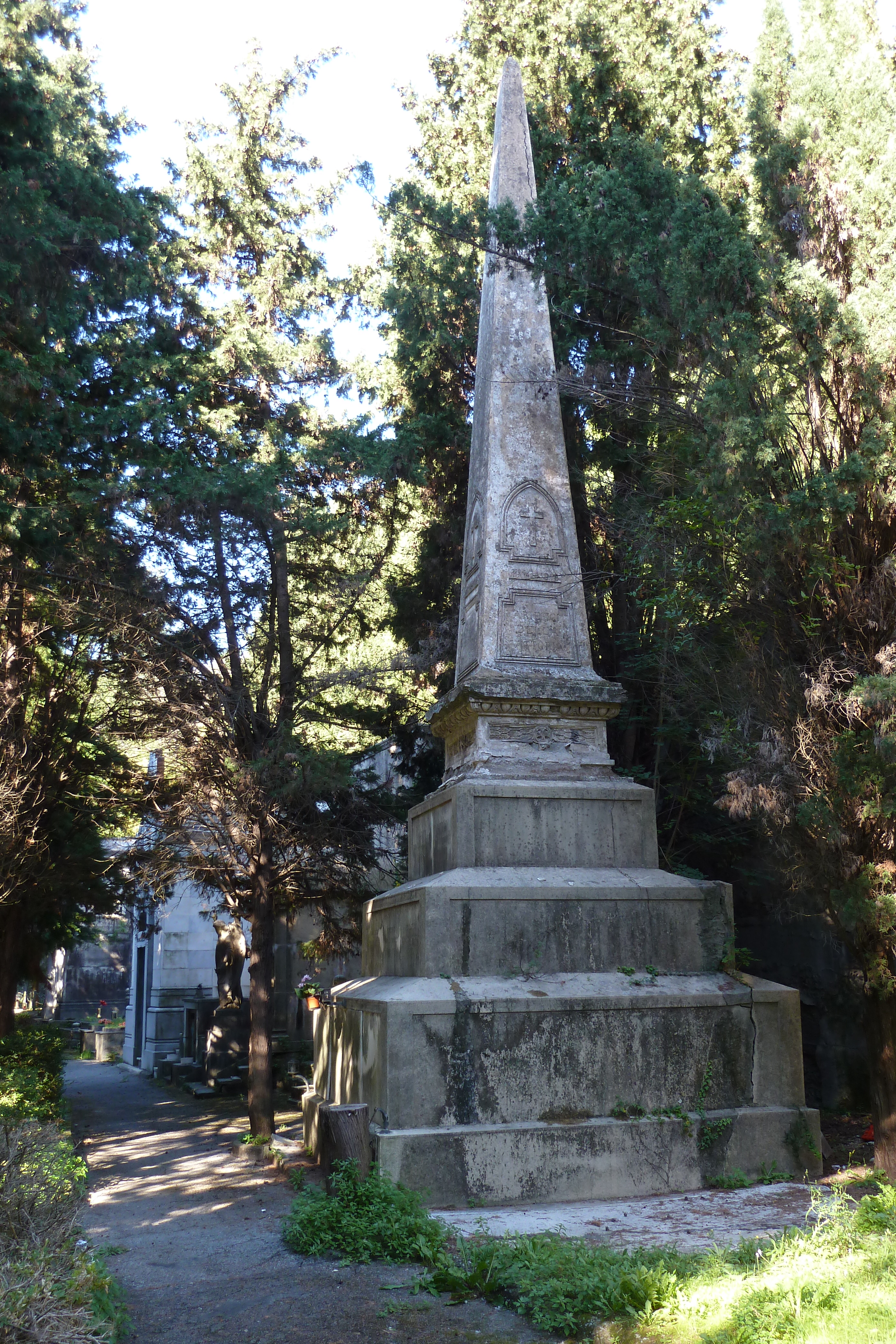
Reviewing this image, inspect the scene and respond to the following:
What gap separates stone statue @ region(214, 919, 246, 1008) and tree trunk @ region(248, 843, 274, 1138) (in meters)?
4.47

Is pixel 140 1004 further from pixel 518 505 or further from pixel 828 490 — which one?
pixel 828 490

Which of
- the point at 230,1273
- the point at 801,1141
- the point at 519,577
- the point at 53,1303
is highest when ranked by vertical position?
the point at 519,577

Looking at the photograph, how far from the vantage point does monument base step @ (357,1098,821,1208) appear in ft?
20.4

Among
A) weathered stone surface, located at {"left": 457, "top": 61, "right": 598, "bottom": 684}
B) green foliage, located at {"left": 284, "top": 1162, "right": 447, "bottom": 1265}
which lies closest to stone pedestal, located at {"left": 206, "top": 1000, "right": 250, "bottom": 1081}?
weathered stone surface, located at {"left": 457, "top": 61, "right": 598, "bottom": 684}

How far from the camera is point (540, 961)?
7.07 m

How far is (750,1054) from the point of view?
7.03 meters

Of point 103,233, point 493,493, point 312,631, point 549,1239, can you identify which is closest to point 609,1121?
point 549,1239

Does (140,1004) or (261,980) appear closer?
(261,980)

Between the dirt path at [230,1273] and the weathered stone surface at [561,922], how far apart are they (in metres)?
2.09

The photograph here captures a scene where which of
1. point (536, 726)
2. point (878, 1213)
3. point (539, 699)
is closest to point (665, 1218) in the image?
point (878, 1213)

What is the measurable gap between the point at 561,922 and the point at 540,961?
32 cm

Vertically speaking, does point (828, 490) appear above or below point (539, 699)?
above

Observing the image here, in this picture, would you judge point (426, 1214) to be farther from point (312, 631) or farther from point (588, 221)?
point (312, 631)

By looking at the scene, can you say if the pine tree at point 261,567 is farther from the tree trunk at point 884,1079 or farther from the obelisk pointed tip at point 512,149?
the tree trunk at point 884,1079
